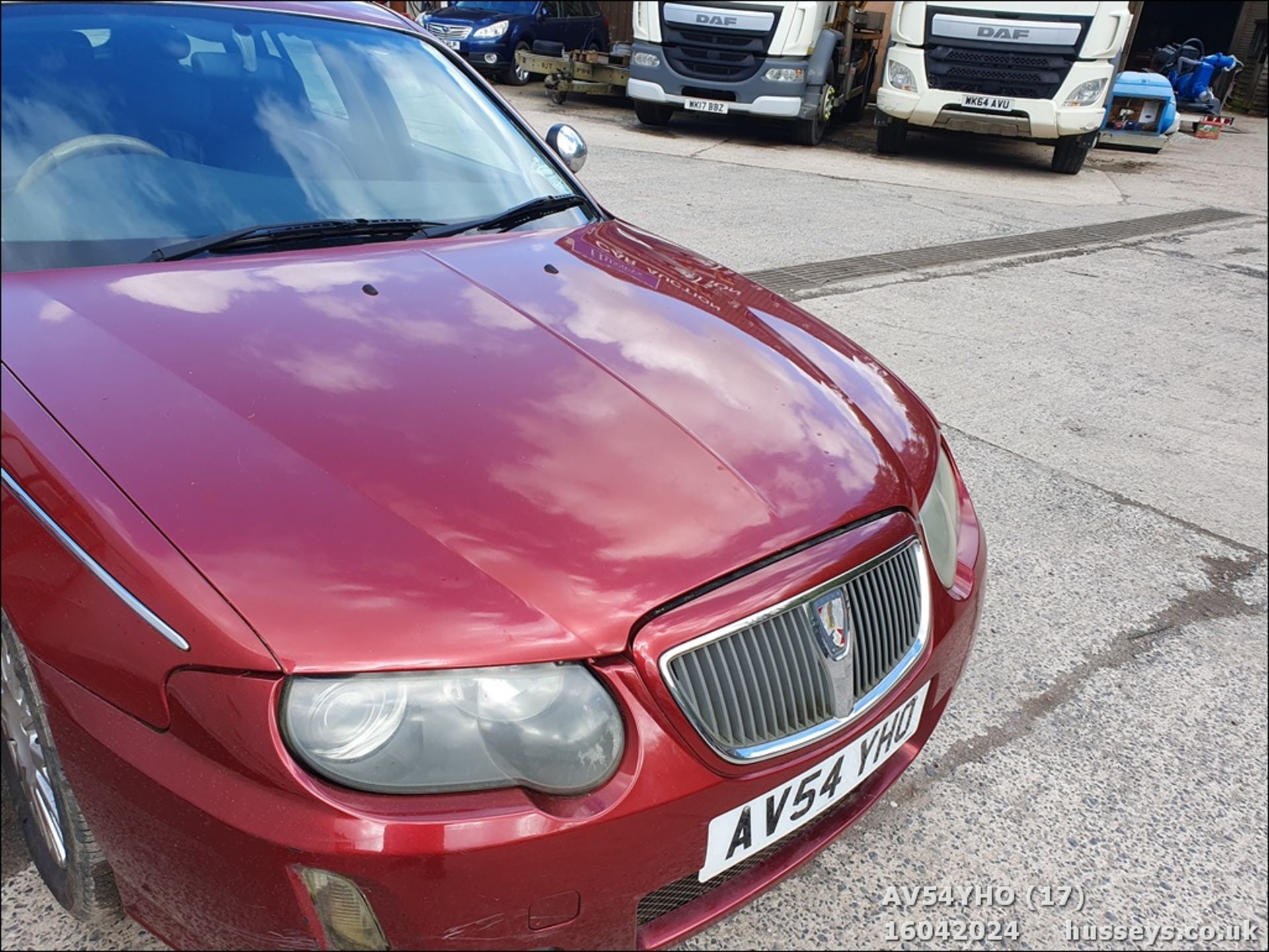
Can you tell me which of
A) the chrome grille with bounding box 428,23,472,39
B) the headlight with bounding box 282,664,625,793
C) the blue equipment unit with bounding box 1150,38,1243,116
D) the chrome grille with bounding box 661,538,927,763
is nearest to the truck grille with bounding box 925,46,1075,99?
the chrome grille with bounding box 428,23,472,39

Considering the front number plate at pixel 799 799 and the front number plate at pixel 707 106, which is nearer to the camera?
the front number plate at pixel 799 799

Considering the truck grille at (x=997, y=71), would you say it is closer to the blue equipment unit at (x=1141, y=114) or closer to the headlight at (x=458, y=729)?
the blue equipment unit at (x=1141, y=114)

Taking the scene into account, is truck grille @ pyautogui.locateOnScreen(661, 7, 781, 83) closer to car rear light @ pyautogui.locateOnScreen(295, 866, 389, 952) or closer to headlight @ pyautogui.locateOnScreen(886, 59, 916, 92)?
headlight @ pyautogui.locateOnScreen(886, 59, 916, 92)

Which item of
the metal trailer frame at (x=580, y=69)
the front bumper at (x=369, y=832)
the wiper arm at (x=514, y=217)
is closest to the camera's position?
the front bumper at (x=369, y=832)

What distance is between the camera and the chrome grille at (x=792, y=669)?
1329mm

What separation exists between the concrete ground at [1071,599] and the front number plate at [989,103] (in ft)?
10.9

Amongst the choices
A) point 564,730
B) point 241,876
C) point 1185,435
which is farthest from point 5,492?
point 1185,435

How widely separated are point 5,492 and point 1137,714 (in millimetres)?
2496

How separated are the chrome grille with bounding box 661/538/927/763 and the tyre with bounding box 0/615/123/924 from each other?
903 millimetres

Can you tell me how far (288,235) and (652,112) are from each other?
11.0 m

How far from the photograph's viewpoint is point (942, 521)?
1.86 m

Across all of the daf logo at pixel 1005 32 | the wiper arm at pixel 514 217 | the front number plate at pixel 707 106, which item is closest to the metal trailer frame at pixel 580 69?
the front number plate at pixel 707 106

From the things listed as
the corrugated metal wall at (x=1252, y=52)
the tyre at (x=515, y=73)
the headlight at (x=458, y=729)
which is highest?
the headlight at (x=458, y=729)

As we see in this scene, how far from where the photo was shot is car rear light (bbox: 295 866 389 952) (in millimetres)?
1182
